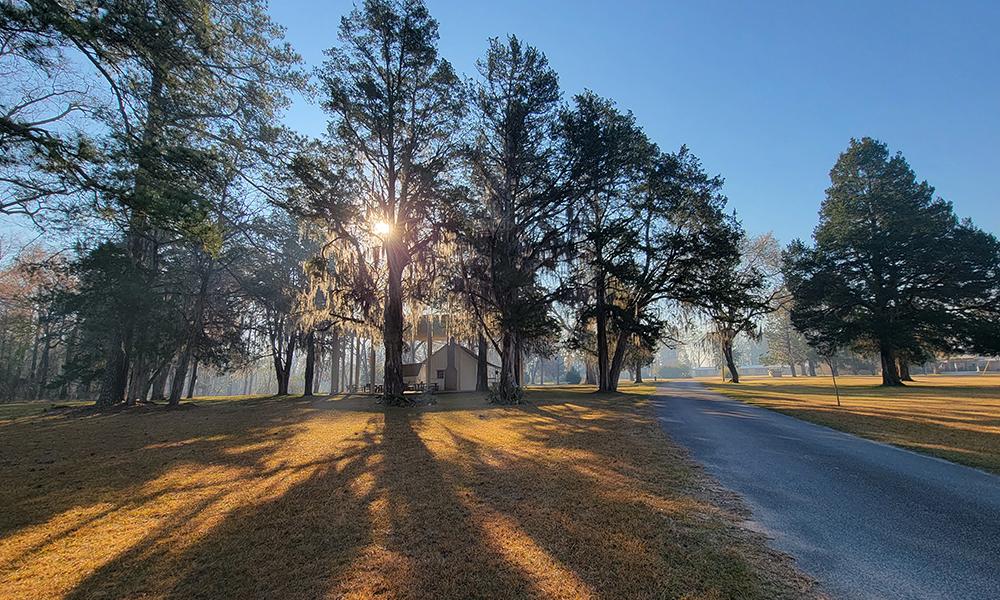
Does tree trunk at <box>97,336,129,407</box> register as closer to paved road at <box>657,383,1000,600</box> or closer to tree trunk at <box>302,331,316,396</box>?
tree trunk at <box>302,331,316,396</box>

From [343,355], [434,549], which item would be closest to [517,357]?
[434,549]

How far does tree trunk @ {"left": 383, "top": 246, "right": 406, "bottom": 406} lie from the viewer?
16453 millimetres

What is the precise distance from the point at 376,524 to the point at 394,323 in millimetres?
12832

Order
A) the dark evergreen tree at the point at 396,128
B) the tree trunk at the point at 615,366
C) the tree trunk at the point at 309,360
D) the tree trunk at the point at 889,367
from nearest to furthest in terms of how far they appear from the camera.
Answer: the dark evergreen tree at the point at 396,128
the tree trunk at the point at 615,366
the tree trunk at the point at 889,367
the tree trunk at the point at 309,360

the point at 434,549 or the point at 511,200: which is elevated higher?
the point at 511,200

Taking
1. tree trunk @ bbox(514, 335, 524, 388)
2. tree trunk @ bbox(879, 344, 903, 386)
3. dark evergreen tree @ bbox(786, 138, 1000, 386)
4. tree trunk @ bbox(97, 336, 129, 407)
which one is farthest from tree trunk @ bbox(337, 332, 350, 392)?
tree trunk @ bbox(879, 344, 903, 386)

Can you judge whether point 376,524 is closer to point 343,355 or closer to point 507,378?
point 507,378

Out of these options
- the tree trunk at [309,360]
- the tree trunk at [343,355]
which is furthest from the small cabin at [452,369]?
the tree trunk at [343,355]

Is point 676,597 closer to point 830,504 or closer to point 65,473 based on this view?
point 830,504

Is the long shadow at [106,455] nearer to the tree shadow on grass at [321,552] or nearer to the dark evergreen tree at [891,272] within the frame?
the tree shadow on grass at [321,552]

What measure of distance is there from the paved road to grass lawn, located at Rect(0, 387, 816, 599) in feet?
1.38

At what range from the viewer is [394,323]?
16.6 metres

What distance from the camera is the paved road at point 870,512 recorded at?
3.07 m

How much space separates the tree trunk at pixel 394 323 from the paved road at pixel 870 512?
11.7 m
